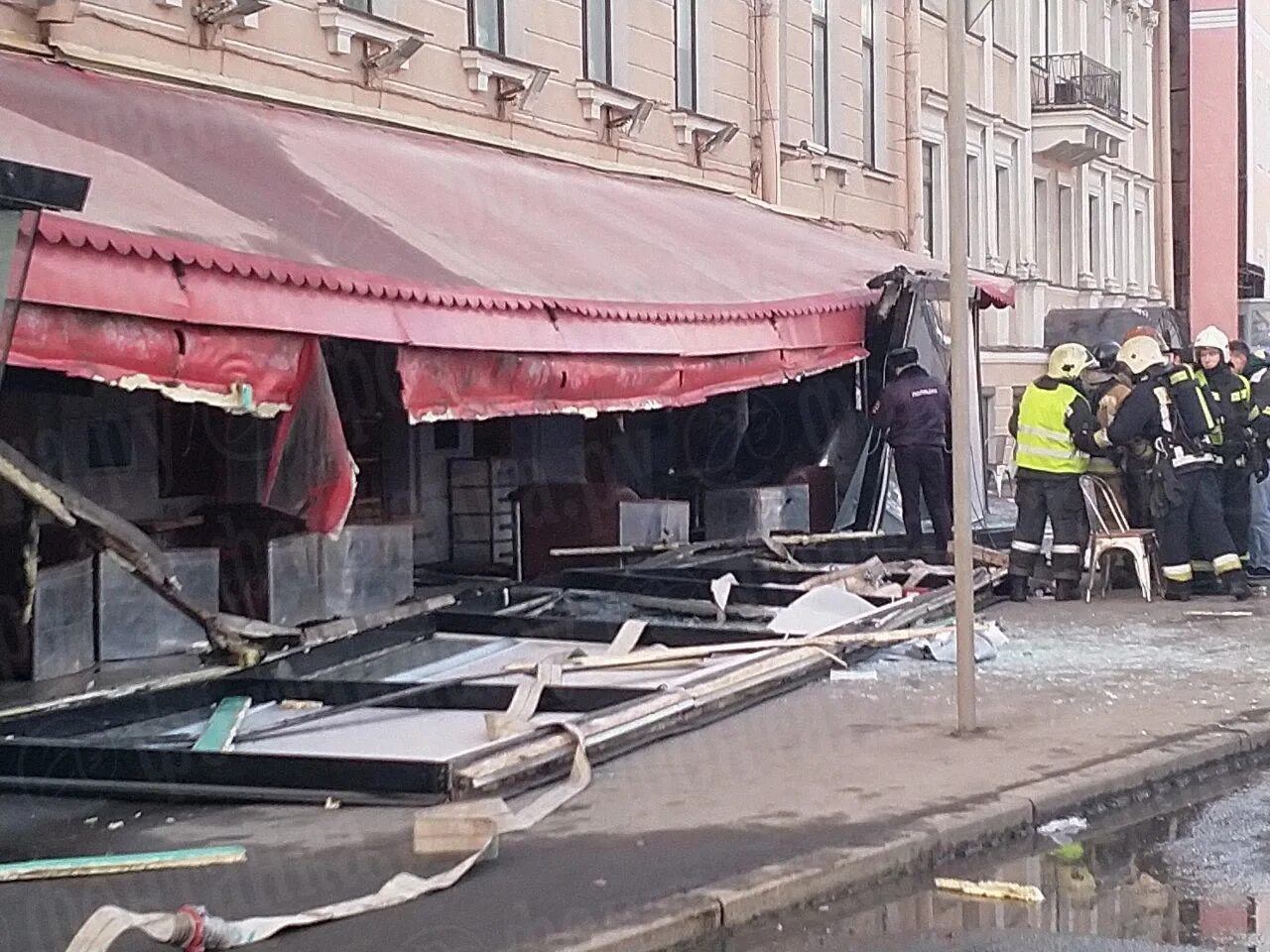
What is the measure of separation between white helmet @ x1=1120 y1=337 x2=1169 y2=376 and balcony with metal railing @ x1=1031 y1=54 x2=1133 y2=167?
48.8 ft

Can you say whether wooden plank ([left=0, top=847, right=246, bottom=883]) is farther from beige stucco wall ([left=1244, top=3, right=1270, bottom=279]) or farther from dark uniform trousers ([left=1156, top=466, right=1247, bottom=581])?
beige stucco wall ([left=1244, top=3, right=1270, bottom=279])

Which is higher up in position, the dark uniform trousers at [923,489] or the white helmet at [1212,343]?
the white helmet at [1212,343]

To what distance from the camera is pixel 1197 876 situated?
6141mm

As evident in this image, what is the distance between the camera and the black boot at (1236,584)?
1307 centimetres

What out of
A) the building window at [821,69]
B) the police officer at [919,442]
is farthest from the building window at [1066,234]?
the police officer at [919,442]

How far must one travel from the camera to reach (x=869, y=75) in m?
21.3

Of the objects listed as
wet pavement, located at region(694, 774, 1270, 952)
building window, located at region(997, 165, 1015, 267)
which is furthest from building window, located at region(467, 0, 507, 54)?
building window, located at region(997, 165, 1015, 267)

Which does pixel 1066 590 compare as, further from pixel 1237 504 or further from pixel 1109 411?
pixel 1237 504

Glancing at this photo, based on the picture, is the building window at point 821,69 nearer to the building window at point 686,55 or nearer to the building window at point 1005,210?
the building window at point 686,55

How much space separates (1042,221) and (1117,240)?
4070mm

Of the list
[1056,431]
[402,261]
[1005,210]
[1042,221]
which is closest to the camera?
[402,261]

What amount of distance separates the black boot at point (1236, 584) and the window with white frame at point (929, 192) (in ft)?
33.3

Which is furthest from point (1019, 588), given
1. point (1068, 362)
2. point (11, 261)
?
point (11, 261)

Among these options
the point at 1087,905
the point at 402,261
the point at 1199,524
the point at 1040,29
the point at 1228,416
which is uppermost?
the point at 1040,29
